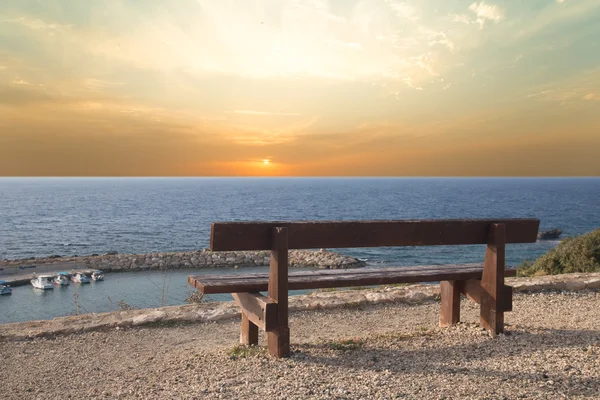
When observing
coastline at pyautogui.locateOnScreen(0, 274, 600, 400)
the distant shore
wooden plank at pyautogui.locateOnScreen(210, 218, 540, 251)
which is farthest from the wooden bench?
the distant shore

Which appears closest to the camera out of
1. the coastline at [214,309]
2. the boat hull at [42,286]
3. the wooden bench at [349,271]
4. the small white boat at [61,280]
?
the wooden bench at [349,271]

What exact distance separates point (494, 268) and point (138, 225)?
274 feet

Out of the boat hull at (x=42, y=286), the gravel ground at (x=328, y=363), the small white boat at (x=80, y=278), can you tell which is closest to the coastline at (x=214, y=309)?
the gravel ground at (x=328, y=363)

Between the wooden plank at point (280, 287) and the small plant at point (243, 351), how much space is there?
0.28m

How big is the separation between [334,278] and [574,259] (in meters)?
8.48

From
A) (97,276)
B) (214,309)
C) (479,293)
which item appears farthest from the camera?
(97,276)

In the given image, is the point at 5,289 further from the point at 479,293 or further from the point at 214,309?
the point at 479,293

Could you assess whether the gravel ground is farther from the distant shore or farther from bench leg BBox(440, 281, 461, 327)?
the distant shore

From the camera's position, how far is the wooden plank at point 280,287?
429cm

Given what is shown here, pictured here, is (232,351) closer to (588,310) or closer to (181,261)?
(588,310)

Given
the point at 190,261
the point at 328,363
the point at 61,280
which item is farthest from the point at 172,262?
the point at 328,363

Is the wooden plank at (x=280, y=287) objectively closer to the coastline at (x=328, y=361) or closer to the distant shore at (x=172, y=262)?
the coastline at (x=328, y=361)

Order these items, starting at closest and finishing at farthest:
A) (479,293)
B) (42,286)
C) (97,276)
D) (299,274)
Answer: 1. (299,274)
2. (479,293)
3. (42,286)
4. (97,276)

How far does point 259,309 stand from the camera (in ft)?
14.7
